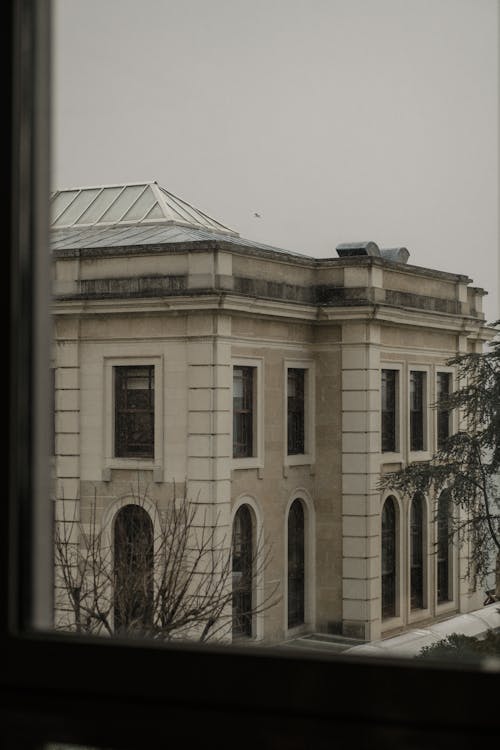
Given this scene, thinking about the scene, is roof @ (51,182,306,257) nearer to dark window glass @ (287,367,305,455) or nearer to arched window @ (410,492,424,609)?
dark window glass @ (287,367,305,455)

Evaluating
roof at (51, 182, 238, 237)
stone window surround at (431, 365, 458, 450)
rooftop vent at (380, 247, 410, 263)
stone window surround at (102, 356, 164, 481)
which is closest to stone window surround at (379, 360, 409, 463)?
stone window surround at (431, 365, 458, 450)

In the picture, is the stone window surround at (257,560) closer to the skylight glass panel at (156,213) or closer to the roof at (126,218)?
the roof at (126,218)

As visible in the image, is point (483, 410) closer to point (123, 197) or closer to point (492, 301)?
point (492, 301)

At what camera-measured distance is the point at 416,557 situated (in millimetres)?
4918

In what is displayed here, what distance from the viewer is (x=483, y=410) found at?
12.4 ft

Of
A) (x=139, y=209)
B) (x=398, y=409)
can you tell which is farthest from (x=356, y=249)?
(x=139, y=209)

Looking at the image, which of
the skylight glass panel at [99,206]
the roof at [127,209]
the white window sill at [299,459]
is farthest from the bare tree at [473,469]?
the skylight glass panel at [99,206]

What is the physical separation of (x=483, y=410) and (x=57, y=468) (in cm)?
198

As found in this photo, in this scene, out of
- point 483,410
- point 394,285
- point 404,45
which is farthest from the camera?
point 394,285

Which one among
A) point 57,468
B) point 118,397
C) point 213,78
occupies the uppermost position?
point 213,78

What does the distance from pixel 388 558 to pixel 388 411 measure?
2.23 ft

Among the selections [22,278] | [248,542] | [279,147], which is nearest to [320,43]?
[279,147]

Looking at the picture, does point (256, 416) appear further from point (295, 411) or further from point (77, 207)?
point (77, 207)

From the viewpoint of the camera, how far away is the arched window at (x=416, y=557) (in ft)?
16.2
